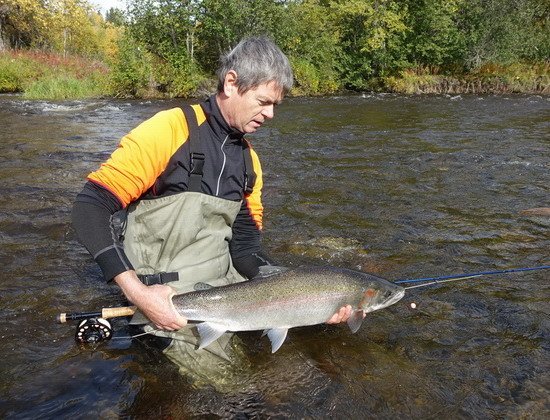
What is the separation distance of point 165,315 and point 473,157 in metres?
8.67

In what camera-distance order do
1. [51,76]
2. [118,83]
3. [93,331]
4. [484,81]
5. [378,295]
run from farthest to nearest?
[484,81], [51,76], [118,83], [93,331], [378,295]

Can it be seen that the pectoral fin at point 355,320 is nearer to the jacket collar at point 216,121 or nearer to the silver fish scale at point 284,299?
the silver fish scale at point 284,299

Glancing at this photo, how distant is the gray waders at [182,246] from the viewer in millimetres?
3117

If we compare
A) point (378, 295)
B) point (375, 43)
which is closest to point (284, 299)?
point (378, 295)

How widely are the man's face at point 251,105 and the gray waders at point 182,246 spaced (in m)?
0.53

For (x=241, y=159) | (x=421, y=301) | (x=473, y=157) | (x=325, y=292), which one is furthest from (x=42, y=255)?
(x=473, y=157)

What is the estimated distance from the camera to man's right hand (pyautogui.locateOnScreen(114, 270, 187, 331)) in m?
2.63

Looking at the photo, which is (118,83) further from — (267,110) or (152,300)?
(152,300)

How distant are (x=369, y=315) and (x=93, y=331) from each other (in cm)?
216

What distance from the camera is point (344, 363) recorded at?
3395 mm

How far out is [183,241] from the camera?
3.19m

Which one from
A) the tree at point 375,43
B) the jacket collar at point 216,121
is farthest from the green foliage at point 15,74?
the jacket collar at point 216,121

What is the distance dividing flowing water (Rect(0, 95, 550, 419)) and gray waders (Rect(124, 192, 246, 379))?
177 mm

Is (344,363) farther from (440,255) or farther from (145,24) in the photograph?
(145,24)
